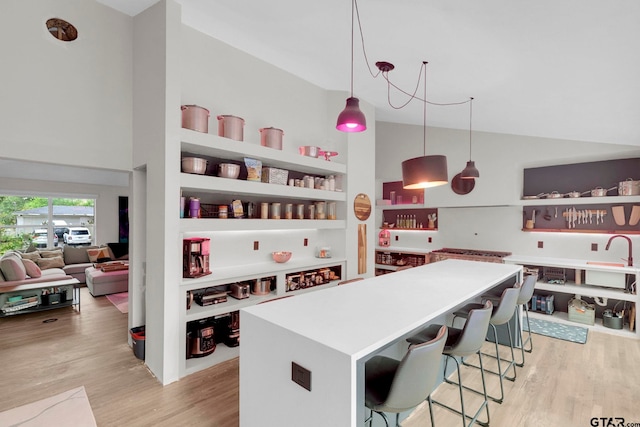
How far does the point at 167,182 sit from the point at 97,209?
6.30m

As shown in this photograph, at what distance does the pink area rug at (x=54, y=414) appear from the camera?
3.84ft

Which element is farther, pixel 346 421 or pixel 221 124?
pixel 221 124

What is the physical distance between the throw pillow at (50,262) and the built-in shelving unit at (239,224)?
4.74 meters

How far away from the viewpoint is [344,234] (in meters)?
4.07

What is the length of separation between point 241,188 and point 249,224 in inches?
15.1

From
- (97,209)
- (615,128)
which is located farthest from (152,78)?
(97,209)

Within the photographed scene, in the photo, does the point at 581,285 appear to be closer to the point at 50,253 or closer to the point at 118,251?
the point at 118,251

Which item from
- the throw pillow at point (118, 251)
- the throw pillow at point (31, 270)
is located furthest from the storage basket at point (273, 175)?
the throw pillow at point (118, 251)

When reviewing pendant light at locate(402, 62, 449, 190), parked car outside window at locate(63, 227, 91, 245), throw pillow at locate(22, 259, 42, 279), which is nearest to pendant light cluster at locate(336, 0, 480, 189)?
pendant light at locate(402, 62, 449, 190)

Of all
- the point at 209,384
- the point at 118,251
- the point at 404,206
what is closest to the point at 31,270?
the point at 118,251

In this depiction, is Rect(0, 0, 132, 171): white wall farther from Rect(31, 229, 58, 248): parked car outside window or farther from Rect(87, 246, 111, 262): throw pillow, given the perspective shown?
Rect(31, 229, 58, 248): parked car outside window

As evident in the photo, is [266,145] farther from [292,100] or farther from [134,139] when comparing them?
[134,139]

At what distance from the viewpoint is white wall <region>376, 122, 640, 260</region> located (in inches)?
161

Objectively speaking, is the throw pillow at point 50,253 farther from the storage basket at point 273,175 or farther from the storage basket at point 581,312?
the storage basket at point 581,312
